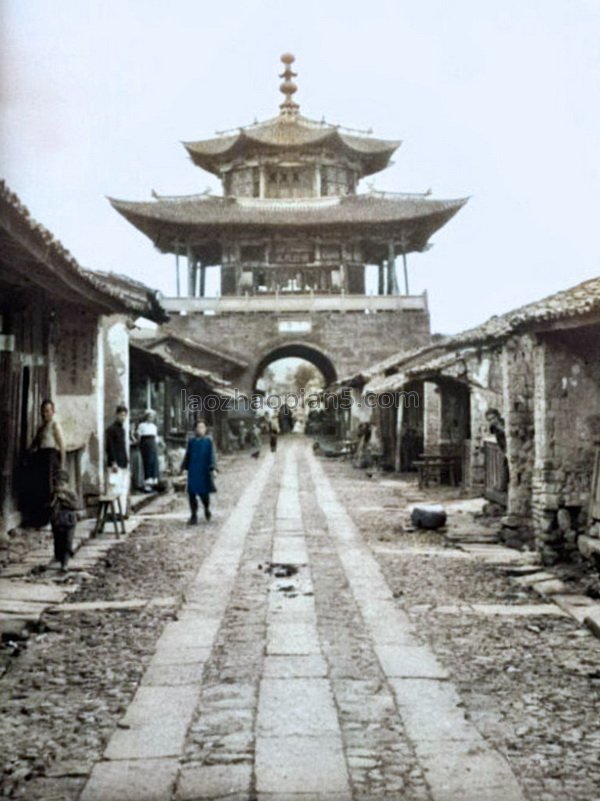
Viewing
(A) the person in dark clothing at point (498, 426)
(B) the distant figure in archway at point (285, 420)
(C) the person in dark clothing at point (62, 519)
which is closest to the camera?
(C) the person in dark clothing at point (62, 519)

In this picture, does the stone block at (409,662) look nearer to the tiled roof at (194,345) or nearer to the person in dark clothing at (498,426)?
the person in dark clothing at (498,426)

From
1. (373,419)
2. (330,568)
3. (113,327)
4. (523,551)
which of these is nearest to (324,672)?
(330,568)

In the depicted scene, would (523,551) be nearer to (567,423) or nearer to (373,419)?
(567,423)

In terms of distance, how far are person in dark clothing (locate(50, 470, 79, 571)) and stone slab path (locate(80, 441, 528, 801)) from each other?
1308mm

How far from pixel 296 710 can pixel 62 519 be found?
4104mm

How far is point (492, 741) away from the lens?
13.2ft

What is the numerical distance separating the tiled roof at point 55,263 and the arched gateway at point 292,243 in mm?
22506

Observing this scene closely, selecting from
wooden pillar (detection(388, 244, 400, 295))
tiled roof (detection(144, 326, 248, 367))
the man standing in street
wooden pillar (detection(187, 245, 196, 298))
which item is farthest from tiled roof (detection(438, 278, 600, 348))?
wooden pillar (detection(187, 245, 196, 298))

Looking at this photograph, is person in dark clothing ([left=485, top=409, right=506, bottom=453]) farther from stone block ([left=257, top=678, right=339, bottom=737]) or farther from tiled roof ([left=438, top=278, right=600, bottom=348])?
stone block ([left=257, top=678, right=339, bottom=737])

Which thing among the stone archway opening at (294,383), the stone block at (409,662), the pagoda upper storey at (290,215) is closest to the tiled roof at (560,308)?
the stone block at (409,662)

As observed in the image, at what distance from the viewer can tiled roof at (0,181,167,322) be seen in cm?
602

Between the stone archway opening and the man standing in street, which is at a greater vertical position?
the stone archway opening

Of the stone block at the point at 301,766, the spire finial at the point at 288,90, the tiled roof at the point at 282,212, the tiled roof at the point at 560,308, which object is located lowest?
the stone block at the point at 301,766

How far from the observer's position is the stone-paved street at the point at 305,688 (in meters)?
3.61
